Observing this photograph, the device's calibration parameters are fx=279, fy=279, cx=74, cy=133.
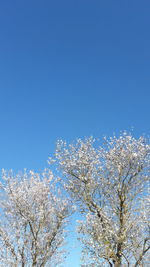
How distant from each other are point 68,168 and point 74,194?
81.5 inches

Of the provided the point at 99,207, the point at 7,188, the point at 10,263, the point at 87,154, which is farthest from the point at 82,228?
the point at 7,188

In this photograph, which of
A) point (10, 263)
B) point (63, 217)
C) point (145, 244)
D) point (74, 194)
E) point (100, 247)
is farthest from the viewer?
point (63, 217)

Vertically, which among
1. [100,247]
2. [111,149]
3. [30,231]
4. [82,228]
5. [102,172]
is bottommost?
[100,247]

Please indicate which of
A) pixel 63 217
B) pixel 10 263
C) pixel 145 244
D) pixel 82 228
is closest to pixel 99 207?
pixel 82 228

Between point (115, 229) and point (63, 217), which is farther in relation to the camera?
point (63, 217)

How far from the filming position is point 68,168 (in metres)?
21.5

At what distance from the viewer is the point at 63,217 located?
82.4ft

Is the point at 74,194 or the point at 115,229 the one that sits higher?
the point at 74,194

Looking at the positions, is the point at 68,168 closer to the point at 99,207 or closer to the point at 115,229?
the point at 99,207

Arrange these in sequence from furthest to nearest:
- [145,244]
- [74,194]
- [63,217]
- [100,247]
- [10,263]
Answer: [63,217], [10,263], [74,194], [145,244], [100,247]

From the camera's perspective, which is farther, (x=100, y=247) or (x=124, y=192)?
(x=124, y=192)

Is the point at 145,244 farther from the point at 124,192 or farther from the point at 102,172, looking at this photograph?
the point at 102,172

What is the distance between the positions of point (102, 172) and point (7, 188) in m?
9.67

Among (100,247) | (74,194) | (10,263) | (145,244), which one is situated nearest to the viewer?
(100,247)
